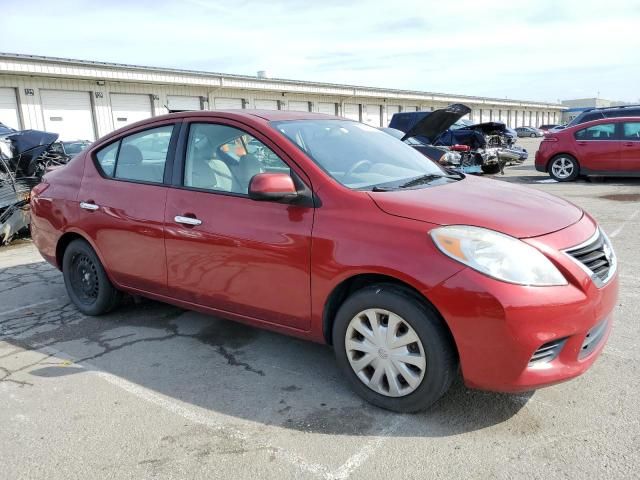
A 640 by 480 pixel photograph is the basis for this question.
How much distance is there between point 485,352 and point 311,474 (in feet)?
3.24

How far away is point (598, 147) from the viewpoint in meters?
12.3

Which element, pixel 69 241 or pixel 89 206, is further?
pixel 69 241

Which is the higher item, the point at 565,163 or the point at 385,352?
the point at 565,163

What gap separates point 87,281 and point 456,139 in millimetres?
12903

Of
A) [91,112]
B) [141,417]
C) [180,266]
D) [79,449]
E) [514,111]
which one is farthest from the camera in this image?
[514,111]

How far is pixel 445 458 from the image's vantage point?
97.3 inches

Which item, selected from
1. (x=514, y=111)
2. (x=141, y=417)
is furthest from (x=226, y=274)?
(x=514, y=111)

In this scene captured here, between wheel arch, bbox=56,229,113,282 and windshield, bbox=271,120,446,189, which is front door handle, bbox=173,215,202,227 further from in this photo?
wheel arch, bbox=56,229,113,282

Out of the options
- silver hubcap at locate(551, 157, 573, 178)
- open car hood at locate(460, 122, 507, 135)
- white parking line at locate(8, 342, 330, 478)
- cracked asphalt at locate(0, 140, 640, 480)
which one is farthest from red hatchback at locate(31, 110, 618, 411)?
open car hood at locate(460, 122, 507, 135)

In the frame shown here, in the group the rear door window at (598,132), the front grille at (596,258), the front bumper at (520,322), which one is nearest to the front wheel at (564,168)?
the rear door window at (598,132)

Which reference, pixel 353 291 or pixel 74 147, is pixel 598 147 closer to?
pixel 353 291

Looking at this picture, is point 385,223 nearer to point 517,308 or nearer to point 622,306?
point 517,308

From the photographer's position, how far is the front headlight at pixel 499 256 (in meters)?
2.47

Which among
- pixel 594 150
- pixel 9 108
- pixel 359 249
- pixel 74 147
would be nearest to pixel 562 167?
pixel 594 150
